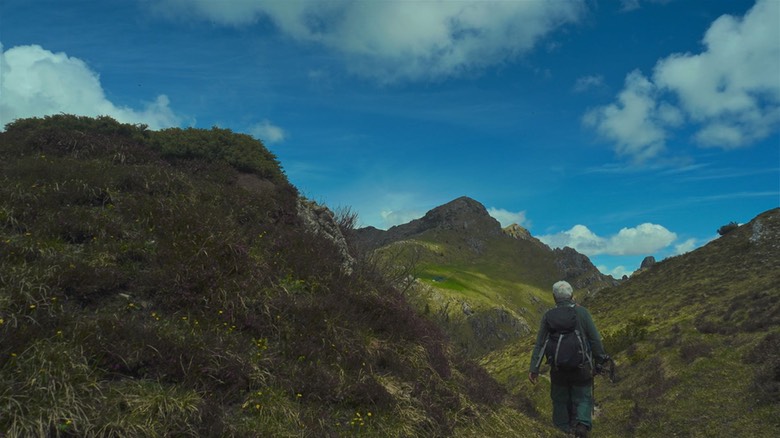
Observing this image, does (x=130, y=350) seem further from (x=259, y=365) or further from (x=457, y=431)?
(x=457, y=431)

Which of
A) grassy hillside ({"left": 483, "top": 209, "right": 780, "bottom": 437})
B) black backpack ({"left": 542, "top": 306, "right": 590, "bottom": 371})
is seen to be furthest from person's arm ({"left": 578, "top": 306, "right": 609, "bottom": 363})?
grassy hillside ({"left": 483, "top": 209, "right": 780, "bottom": 437})

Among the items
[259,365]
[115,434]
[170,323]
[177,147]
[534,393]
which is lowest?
[534,393]

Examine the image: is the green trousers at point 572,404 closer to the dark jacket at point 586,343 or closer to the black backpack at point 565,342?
the dark jacket at point 586,343

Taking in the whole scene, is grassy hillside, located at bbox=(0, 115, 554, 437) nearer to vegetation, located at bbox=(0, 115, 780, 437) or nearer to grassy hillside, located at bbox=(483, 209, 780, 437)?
vegetation, located at bbox=(0, 115, 780, 437)

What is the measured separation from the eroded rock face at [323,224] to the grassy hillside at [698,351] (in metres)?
11.7

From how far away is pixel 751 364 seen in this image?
679 inches

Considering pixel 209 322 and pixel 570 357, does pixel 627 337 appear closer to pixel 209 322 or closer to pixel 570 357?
pixel 570 357

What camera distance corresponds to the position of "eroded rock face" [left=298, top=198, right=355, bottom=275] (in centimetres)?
1377

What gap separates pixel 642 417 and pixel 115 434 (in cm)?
1828

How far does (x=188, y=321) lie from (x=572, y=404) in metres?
6.64

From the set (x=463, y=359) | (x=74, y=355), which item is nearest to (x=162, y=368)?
(x=74, y=355)

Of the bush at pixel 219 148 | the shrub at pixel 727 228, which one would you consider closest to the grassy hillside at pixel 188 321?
the bush at pixel 219 148

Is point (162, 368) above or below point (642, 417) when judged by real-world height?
above

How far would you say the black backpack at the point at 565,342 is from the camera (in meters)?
6.98
